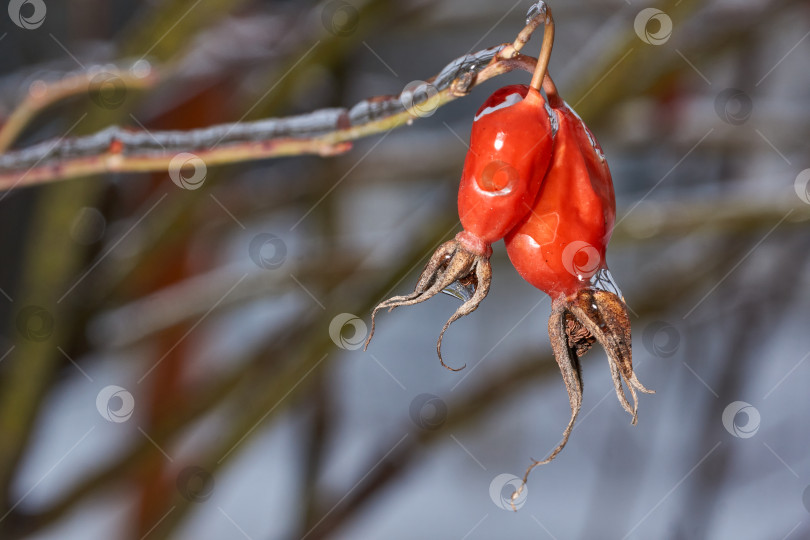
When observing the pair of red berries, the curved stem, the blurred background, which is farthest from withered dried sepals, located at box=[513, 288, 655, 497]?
the blurred background

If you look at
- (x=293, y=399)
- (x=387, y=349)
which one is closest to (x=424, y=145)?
(x=293, y=399)

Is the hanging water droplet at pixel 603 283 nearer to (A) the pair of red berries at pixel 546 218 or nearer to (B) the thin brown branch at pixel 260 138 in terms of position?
(A) the pair of red berries at pixel 546 218

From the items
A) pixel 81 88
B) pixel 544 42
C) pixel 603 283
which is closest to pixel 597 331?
pixel 603 283

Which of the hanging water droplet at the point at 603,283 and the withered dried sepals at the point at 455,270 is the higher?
the withered dried sepals at the point at 455,270

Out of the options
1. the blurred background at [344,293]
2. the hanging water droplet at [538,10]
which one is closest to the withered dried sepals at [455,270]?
the hanging water droplet at [538,10]

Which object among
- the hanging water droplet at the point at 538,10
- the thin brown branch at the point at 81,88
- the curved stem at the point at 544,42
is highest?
the thin brown branch at the point at 81,88

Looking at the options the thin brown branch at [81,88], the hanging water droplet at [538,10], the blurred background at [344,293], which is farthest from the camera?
the blurred background at [344,293]

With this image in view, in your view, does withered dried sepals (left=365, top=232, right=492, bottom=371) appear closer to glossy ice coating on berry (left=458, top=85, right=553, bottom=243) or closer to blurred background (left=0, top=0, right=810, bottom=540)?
glossy ice coating on berry (left=458, top=85, right=553, bottom=243)
